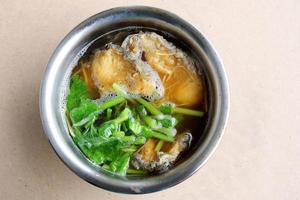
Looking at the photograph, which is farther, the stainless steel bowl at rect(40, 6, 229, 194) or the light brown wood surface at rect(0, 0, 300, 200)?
the light brown wood surface at rect(0, 0, 300, 200)

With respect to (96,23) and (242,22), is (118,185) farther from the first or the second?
(242,22)

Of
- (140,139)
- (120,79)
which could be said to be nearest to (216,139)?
(140,139)

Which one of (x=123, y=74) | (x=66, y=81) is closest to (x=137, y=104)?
(x=123, y=74)

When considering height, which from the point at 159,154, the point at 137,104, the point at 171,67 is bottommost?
the point at 159,154

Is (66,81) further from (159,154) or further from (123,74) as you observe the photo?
(159,154)

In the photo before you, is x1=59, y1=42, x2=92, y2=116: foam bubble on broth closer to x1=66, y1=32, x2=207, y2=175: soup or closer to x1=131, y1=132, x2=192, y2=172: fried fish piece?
x1=66, y1=32, x2=207, y2=175: soup

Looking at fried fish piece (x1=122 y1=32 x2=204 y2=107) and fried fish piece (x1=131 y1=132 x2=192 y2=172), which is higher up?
fried fish piece (x1=122 y1=32 x2=204 y2=107)

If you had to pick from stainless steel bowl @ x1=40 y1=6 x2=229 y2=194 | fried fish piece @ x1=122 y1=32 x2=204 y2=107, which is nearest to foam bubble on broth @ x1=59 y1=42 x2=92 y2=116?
stainless steel bowl @ x1=40 y1=6 x2=229 y2=194

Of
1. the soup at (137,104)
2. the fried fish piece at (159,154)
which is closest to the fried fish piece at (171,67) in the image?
the soup at (137,104)

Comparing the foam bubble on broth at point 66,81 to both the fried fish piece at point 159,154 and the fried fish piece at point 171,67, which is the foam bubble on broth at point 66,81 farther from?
the fried fish piece at point 159,154
